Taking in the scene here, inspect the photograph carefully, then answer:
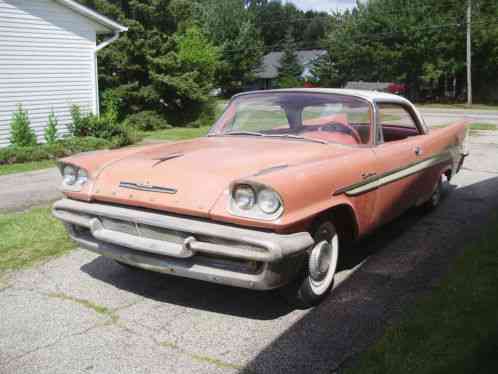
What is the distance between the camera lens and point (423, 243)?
209 inches

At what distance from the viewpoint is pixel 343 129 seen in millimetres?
4707

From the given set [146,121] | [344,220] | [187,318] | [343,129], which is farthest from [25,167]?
[146,121]

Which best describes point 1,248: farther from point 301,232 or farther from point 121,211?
point 301,232

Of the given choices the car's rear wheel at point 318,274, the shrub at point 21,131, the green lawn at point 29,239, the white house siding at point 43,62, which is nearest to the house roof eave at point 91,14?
the white house siding at point 43,62

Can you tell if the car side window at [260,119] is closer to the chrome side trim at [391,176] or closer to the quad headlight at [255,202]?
the chrome side trim at [391,176]

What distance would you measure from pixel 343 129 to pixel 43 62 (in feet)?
37.7

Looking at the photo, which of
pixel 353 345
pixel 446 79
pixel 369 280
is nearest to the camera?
pixel 353 345

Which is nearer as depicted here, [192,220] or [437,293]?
[192,220]

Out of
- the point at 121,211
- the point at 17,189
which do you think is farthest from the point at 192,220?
the point at 17,189

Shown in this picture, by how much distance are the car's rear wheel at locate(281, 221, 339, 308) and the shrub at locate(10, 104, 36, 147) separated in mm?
10940

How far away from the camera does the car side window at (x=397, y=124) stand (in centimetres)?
549

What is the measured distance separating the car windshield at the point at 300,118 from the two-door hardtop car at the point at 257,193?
1 centimetres

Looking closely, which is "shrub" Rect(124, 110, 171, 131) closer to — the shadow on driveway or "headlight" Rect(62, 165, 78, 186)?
the shadow on driveway

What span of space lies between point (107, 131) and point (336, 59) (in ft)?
119
